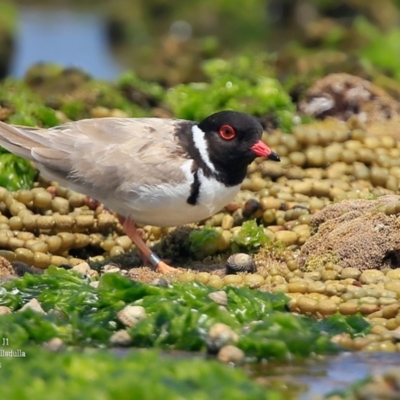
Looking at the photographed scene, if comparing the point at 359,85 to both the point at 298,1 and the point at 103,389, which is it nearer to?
the point at 103,389

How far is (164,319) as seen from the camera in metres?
7.66

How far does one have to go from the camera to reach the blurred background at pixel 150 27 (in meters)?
24.8

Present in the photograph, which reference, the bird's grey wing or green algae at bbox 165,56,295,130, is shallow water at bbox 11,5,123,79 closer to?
green algae at bbox 165,56,295,130

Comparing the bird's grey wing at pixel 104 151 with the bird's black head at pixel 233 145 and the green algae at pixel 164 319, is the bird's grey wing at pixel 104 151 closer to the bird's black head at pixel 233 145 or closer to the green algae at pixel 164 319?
the bird's black head at pixel 233 145

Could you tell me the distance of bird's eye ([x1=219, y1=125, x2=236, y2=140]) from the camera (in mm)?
9953

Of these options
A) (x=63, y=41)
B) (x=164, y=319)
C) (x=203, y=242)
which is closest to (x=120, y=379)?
(x=164, y=319)

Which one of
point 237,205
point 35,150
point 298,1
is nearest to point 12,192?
point 35,150

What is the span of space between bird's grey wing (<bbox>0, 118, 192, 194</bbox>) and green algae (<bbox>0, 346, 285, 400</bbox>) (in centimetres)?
334

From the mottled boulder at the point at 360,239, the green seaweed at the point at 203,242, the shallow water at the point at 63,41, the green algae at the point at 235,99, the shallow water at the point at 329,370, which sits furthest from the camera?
the shallow water at the point at 63,41

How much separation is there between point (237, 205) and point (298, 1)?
17.8 meters

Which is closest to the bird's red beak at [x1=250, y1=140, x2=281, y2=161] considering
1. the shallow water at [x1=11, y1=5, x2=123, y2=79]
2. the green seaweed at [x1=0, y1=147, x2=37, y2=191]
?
the green seaweed at [x1=0, y1=147, x2=37, y2=191]

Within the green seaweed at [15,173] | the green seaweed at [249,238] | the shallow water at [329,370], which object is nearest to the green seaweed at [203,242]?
the green seaweed at [249,238]

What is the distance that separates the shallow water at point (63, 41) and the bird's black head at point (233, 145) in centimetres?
1365

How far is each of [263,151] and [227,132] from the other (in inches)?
15.9
